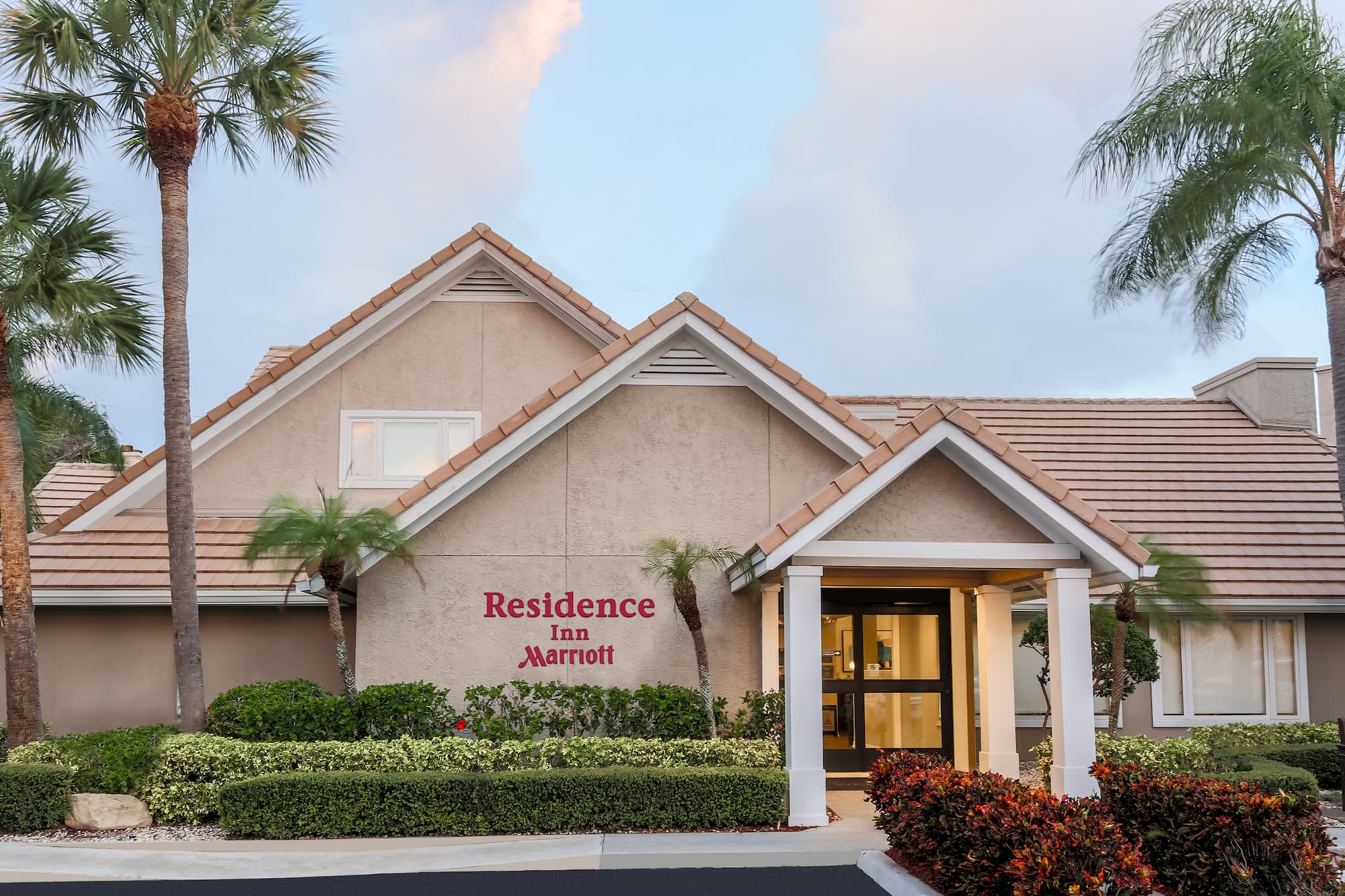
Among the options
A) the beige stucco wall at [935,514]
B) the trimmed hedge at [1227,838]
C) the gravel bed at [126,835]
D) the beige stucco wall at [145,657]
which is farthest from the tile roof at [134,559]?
the trimmed hedge at [1227,838]

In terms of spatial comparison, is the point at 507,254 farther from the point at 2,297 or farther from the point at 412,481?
the point at 2,297

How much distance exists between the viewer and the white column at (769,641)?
45.9 feet

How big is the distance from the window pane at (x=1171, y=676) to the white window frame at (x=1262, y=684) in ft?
0.14

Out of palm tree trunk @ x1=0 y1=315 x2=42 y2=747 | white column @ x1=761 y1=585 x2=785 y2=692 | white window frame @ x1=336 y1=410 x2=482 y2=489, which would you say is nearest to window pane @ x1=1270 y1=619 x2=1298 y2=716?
white column @ x1=761 y1=585 x2=785 y2=692

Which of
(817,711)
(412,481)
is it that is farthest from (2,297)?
(817,711)

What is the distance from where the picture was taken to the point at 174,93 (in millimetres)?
14211

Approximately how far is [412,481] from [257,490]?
230cm

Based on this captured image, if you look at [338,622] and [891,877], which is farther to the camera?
[338,622]

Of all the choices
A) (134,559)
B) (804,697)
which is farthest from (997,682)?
(134,559)

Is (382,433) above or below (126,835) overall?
above

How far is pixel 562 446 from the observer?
14.2 metres

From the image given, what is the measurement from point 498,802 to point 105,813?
4305 mm

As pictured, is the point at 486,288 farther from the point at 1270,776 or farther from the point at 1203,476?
the point at 1203,476

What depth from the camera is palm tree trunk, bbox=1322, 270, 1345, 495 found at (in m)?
16.2
